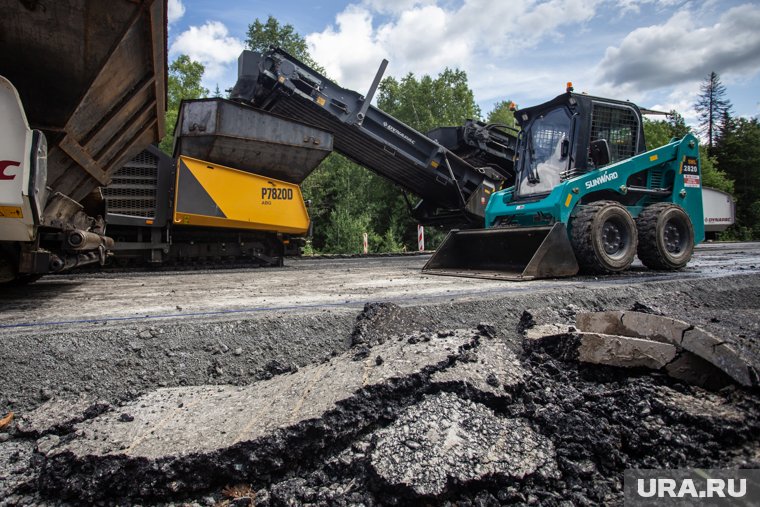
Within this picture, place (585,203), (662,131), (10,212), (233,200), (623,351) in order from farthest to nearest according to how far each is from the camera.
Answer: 1. (662,131)
2. (233,200)
3. (585,203)
4. (10,212)
5. (623,351)

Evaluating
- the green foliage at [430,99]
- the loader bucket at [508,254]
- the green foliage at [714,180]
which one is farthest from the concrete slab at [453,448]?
the green foliage at [714,180]

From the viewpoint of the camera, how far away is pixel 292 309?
288 centimetres

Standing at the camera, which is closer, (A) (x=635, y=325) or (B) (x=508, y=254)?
(A) (x=635, y=325)

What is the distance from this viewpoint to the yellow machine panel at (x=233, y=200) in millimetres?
6637

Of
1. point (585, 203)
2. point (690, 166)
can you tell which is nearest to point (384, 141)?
point (585, 203)

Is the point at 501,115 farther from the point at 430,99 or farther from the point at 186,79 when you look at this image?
the point at 186,79

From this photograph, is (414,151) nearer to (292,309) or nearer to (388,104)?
(292,309)

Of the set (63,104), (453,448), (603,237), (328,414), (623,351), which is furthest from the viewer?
(603,237)

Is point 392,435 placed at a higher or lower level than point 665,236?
lower

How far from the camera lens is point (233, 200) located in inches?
277

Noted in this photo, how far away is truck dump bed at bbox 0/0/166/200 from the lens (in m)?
2.77

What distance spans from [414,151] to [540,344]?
6.86 meters

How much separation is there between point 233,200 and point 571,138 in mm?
4911

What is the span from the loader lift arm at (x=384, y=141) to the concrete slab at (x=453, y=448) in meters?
6.88
